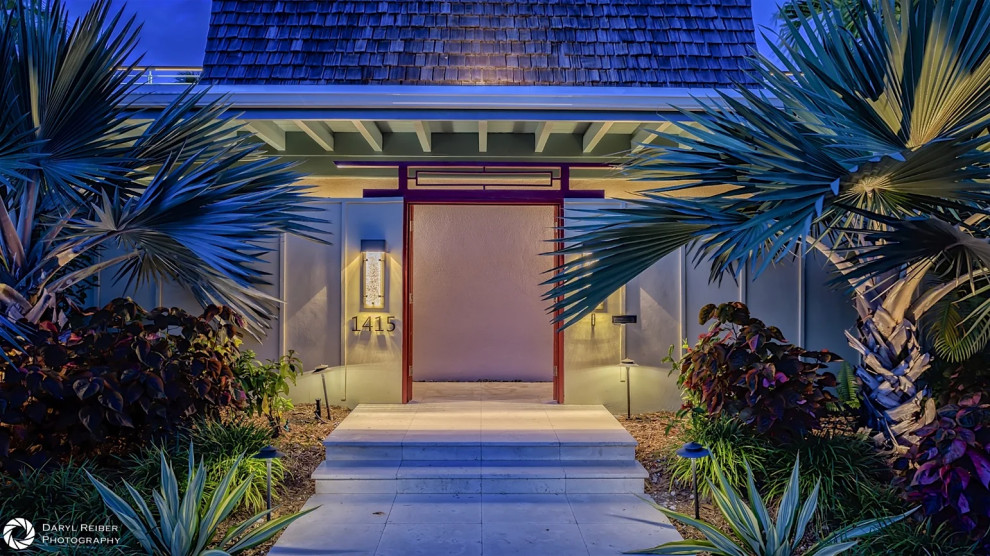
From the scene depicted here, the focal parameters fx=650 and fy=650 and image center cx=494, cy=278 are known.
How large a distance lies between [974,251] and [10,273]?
5.59 metres

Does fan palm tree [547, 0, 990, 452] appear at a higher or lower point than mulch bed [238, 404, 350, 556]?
higher

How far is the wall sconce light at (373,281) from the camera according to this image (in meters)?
6.62

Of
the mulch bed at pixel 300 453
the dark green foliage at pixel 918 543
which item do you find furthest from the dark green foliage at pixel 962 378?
the mulch bed at pixel 300 453

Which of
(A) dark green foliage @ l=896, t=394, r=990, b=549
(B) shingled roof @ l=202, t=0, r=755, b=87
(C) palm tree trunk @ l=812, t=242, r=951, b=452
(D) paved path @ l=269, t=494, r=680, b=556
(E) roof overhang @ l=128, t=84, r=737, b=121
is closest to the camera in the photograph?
(A) dark green foliage @ l=896, t=394, r=990, b=549

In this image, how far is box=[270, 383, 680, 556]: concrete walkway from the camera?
12.7ft

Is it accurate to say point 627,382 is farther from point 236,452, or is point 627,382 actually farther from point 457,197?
point 236,452

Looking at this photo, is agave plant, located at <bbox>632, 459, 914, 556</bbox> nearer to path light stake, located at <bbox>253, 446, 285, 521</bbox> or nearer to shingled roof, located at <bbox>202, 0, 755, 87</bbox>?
path light stake, located at <bbox>253, 446, 285, 521</bbox>

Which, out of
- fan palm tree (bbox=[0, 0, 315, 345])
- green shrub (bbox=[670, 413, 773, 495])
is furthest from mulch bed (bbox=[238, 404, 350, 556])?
green shrub (bbox=[670, 413, 773, 495])

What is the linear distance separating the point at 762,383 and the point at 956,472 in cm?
119

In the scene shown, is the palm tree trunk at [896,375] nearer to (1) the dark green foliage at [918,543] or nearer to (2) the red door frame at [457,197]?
(1) the dark green foliage at [918,543]

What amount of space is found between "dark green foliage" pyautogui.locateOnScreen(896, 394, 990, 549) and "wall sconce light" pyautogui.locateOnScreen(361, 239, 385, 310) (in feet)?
15.3

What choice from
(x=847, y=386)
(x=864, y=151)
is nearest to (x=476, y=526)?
(x=864, y=151)

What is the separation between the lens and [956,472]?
3377 millimetres

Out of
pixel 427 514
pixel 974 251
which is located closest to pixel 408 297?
pixel 427 514
